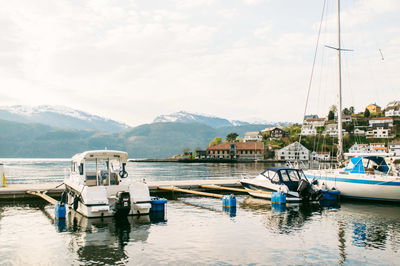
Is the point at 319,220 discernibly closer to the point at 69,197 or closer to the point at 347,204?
the point at 347,204

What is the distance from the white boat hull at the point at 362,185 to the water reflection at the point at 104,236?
1630 cm

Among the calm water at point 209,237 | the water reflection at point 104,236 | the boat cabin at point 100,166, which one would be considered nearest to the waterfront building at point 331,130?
the calm water at point 209,237

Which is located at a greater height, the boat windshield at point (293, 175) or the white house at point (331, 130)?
the white house at point (331, 130)

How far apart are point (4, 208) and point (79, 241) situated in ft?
39.1

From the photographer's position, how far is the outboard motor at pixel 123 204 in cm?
1973

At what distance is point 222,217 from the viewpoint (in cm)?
2119

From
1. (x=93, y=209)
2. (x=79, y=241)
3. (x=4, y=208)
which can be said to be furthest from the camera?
(x=4, y=208)

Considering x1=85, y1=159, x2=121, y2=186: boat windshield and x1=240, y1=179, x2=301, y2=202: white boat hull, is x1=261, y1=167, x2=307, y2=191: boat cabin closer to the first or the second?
x1=240, y1=179, x2=301, y2=202: white boat hull

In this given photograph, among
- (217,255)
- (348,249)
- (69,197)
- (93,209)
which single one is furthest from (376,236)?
(69,197)

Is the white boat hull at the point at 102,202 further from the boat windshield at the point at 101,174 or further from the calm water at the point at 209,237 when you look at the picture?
the boat windshield at the point at 101,174

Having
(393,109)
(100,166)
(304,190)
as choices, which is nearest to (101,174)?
(100,166)

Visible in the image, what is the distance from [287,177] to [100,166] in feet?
47.9

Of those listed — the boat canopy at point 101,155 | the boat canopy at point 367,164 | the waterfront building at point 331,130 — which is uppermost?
the waterfront building at point 331,130

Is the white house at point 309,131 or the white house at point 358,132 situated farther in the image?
the white house at point 309,131
